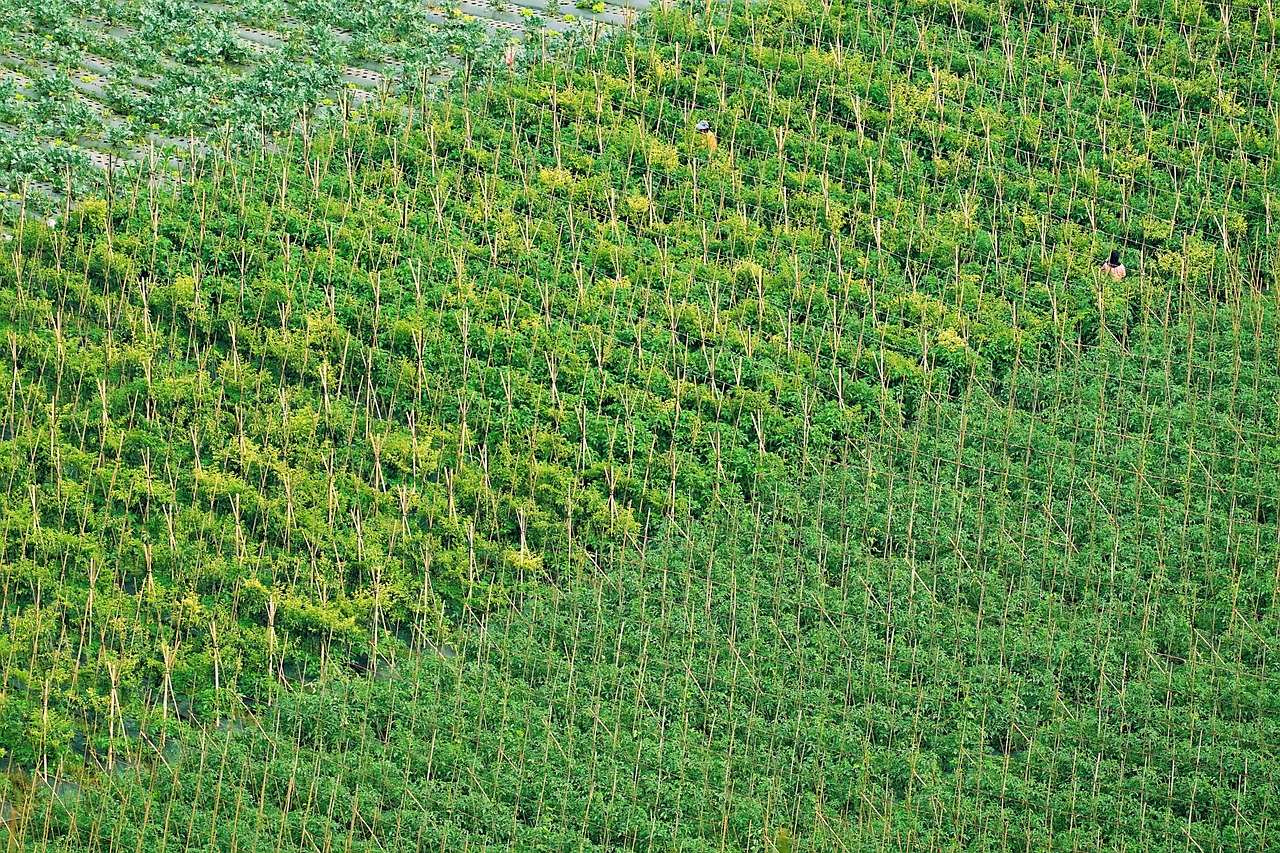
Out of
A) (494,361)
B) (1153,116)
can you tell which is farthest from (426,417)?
(1153,116)

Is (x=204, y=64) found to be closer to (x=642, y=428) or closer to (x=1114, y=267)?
(x=642, y=428)

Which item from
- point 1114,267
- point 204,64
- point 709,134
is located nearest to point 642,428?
point 709,134

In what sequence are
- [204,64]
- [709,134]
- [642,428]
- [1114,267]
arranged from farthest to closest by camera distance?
[204,64]
[709,134]
[1114,267]
[642,428]

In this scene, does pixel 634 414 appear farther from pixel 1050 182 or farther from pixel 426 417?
pixel 1050 182

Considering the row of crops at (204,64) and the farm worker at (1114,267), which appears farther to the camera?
the row of crops at (204,64)

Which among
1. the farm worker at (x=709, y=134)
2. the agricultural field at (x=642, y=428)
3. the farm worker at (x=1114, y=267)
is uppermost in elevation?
the farm worker at (x=709, y=134)

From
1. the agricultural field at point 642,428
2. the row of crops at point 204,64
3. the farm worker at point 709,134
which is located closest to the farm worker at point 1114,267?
the agricultural field at point 642,428

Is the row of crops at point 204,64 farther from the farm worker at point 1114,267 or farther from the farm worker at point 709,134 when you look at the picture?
the farm worker at point 1114,267
